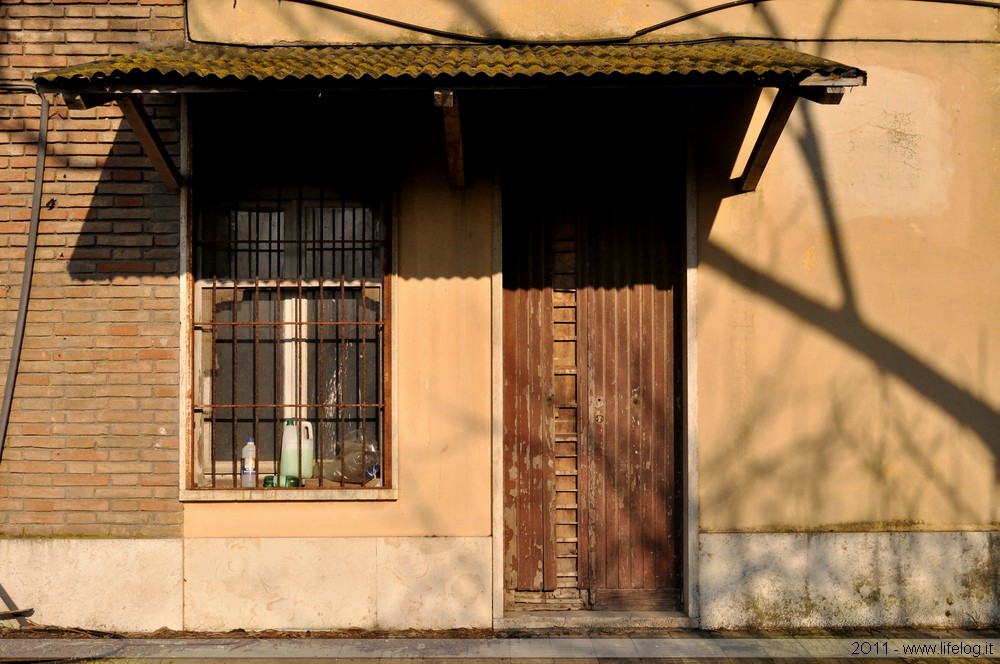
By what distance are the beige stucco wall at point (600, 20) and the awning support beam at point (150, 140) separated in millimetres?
1180

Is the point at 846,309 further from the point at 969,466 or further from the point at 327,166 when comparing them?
the point at 327,166

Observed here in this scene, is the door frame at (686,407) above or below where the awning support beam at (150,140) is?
below

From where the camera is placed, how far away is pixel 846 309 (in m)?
5.70

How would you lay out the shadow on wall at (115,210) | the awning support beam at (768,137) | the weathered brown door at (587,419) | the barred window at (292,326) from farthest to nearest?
1. the weathered brown door at (587,419)
2. the barred window at (292,326)
3. the shadow on wall at (115,210)
4. the awning support beam at (768,137)

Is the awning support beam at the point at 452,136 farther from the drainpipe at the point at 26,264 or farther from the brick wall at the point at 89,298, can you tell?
the drainpipe at the point at 26,264

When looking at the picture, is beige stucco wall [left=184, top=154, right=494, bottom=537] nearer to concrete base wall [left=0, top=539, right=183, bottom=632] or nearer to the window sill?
the window sill

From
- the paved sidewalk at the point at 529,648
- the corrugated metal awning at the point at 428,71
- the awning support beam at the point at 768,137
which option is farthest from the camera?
the paved sidewalk at the point at 529,648

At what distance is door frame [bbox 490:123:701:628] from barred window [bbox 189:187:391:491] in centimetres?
76

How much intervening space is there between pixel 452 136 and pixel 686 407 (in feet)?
7.61

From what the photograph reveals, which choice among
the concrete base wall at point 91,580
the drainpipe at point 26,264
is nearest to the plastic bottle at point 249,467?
the concrete base wall at point 91,580

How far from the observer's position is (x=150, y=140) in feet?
16.9

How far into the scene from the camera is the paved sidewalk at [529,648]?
508 centimetres

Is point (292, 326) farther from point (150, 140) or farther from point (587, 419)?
point (587, 419)

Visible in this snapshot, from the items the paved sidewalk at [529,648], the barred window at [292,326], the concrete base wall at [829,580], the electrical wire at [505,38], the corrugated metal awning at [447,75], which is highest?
the electrical wire at [505,38]
